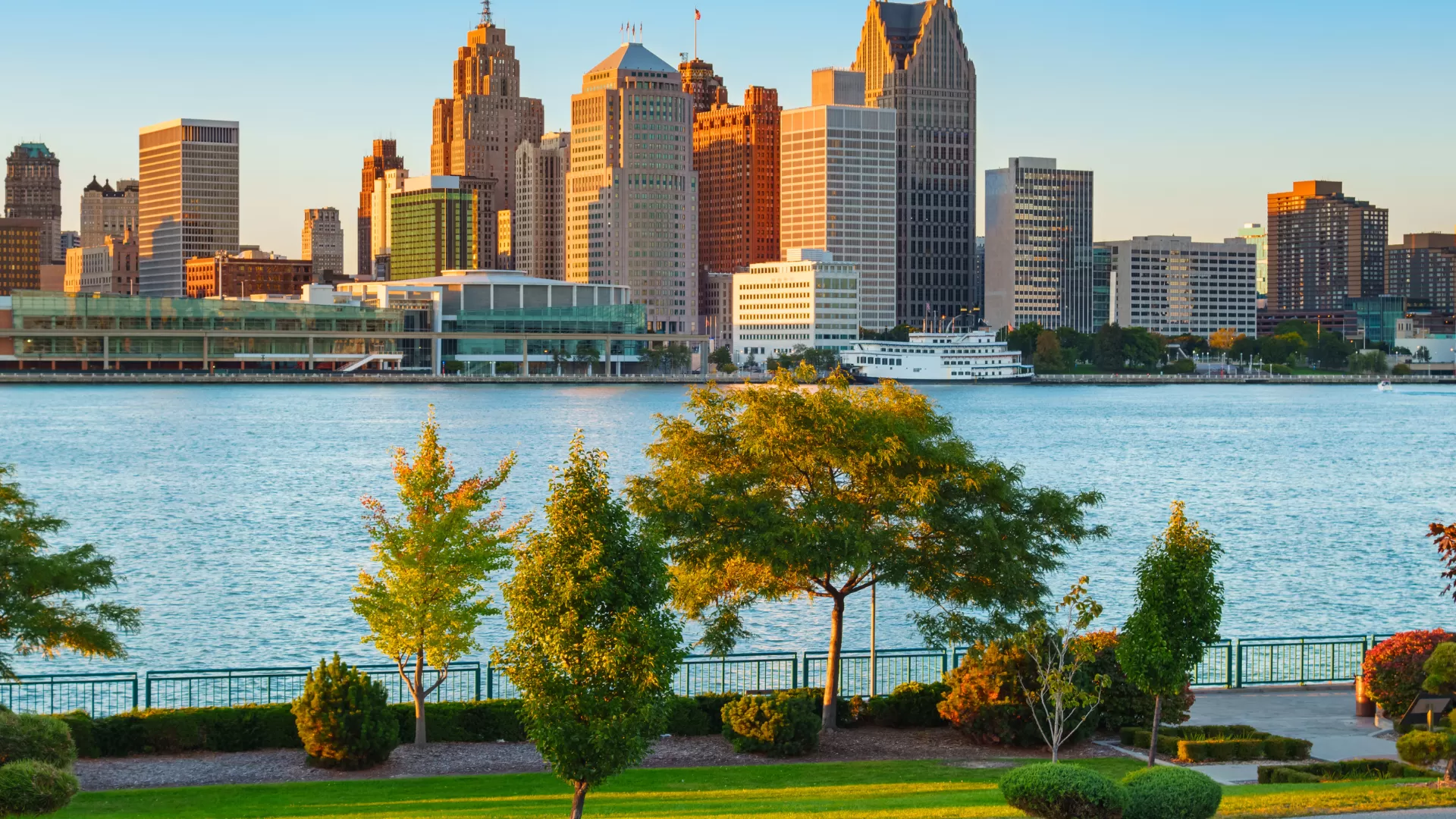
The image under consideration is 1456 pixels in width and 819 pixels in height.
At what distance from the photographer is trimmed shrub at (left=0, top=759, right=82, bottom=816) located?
23.9m

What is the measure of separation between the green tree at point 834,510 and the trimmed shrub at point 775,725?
2549 mm

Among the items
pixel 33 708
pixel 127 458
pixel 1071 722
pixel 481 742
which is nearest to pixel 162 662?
pixel 33 708

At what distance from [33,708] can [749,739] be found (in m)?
21.6

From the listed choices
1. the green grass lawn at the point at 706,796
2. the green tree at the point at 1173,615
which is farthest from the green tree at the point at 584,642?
the green tree at the point at 1173,615

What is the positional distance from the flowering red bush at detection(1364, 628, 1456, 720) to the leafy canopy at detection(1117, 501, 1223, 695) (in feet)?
20.5

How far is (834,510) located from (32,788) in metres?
17.4

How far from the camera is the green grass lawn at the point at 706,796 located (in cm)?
2512

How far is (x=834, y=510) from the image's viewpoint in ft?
119

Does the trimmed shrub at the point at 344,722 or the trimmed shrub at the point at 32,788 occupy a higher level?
the trimmed shrub at the point at 32,788

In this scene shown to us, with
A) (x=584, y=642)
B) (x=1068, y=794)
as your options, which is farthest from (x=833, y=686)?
(x=584, y=642)

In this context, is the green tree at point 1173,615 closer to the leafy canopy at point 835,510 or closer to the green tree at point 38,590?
the leafy canopy at point 835,510

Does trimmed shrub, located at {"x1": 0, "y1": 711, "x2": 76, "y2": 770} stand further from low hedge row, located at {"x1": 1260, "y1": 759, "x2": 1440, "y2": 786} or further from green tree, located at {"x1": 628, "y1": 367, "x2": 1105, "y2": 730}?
low hedge row, located at {"x1": 1260, "y1": 759, "x2": 1440, "y2": 786}

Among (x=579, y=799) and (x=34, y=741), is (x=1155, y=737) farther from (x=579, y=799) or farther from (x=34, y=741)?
(x=34, y=741)

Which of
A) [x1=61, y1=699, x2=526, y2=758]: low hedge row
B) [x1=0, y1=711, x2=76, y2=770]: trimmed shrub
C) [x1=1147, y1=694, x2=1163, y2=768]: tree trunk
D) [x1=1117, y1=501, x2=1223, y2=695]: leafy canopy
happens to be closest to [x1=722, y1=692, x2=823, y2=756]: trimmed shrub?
[x1=61, y1=699, x2=526, y2=758]: low hedge row
